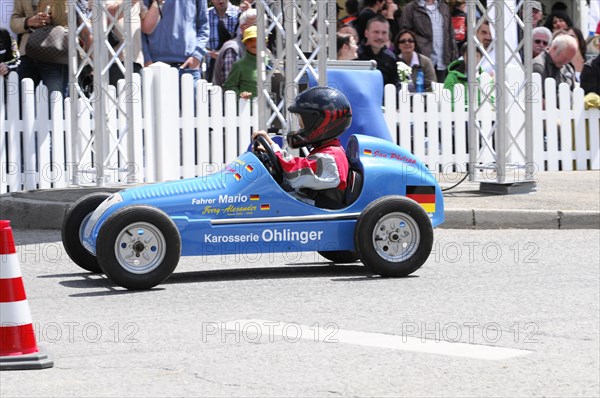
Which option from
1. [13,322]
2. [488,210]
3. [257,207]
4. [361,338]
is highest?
[257,207]

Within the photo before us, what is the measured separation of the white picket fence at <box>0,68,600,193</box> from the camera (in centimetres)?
1399

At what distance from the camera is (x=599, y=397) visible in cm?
582

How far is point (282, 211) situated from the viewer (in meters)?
9.11

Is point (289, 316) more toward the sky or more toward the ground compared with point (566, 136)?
more toward the ground

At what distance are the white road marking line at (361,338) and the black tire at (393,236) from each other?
174cm

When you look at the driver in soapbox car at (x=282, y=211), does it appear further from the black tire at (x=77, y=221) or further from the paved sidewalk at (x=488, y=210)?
the paved sidewalk at (x=488, y=210)

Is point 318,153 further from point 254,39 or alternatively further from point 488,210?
point 254,39

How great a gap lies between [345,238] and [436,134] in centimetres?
742

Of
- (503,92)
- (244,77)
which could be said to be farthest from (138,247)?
(244,77)

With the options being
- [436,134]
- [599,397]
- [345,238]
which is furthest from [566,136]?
[599,397]

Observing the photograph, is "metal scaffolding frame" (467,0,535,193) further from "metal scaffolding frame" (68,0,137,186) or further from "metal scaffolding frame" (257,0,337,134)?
"metal scaffolding frame" (68,0,137,186)

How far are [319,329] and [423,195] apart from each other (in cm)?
257

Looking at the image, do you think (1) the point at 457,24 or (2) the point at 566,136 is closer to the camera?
(2) the point at 566,136

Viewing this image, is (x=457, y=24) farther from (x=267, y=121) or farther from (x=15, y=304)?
(x=15, y=304)
